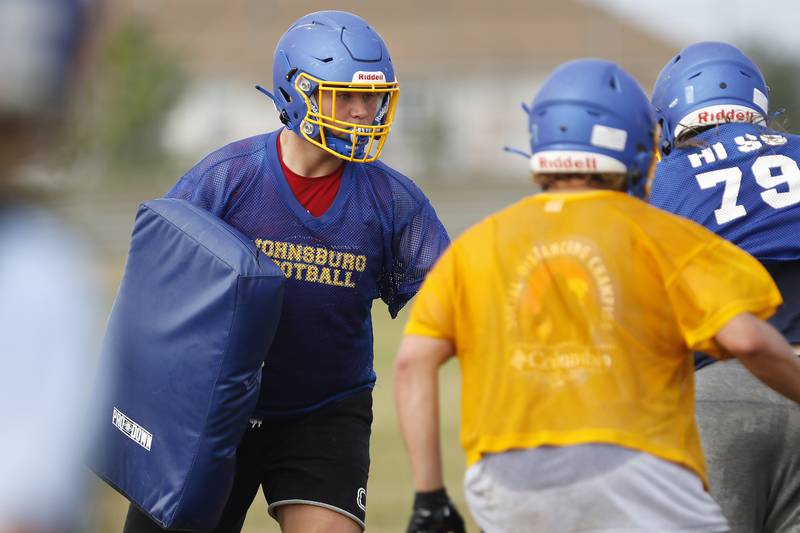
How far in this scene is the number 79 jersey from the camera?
4.40 metres

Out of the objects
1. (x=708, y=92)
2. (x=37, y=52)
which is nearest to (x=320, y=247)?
(x=708, y=92)

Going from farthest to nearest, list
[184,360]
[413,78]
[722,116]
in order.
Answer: [413,78] → [722,116] → [184,360]

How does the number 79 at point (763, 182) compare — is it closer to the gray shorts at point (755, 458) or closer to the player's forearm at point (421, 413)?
the gray shorts at point (755, 458)

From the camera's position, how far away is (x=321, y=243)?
459 cm

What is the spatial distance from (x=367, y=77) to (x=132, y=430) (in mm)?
1440

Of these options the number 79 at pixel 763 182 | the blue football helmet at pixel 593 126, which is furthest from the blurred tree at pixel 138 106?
the blue football helmet at pixel 593 126

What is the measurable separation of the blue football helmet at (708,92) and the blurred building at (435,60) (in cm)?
4445

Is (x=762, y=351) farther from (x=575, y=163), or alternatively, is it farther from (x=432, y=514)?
(x=432, y=514)

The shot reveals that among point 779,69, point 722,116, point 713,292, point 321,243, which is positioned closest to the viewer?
point 713,292

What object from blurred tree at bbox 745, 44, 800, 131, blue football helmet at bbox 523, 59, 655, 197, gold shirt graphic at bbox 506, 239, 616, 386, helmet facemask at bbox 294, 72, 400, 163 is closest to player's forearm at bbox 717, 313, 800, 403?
gold shirt graphic at bbox 506, 239, 616, 386

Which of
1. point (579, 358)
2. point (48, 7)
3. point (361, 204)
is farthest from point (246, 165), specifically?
point (48, 7)

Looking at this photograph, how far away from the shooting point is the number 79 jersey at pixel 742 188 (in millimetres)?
4402

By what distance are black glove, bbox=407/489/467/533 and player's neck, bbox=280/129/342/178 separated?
5.34 ft

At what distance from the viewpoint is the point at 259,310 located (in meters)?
4.19
